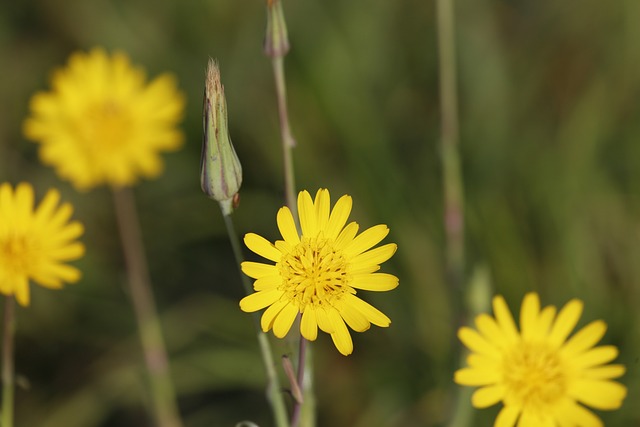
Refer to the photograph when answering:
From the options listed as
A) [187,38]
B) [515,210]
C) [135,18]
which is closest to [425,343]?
[515,210]

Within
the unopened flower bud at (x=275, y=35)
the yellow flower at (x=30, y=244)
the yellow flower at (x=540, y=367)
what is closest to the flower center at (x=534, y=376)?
the yellow flower at (x=540, y=367)

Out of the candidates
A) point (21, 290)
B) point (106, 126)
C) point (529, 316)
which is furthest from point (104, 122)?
point (529, 316)

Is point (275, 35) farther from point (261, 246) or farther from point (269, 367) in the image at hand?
point (269, 367)


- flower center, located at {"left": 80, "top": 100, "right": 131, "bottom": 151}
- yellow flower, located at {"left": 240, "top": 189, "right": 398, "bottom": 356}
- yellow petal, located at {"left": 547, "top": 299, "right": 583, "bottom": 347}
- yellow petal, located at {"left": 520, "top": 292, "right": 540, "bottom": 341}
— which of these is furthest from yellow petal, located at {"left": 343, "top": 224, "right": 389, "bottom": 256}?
flower center, located at {"left": 80, "top": 100, "right": 131, "bottom": 151}

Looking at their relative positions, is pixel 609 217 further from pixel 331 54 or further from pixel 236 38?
pixel 236 38

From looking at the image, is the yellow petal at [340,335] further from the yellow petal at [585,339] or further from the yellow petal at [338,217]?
the yellow petal at [585,339]

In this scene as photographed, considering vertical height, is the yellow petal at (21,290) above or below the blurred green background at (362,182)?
below

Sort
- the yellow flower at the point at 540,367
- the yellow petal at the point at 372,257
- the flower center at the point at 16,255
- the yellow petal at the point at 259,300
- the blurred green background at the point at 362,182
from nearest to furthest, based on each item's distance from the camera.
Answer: the yellow petal at the point at 259,300 < the yellow petal at the point at 372,257 < the yellow flower at the point at 540,367 < the flower center at the point at 16,255 < the blurred green background at the point at 362,182
